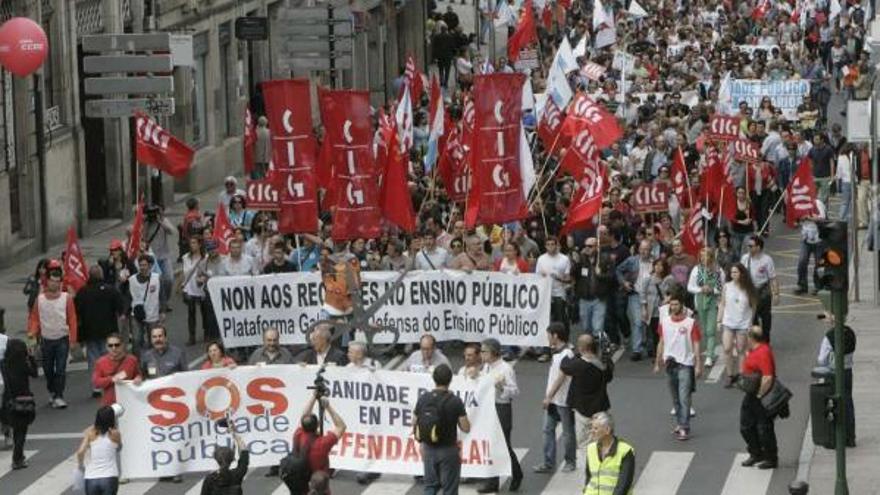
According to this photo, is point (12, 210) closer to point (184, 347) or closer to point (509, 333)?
point (184, 347)

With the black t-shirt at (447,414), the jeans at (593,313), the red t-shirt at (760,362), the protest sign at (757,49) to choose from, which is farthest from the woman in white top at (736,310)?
the protest sign at (757,49)

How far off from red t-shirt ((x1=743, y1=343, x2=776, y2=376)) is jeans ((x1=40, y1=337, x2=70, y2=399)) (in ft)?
24.8

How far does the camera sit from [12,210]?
3978cm

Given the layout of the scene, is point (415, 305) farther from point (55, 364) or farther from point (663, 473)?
point (663, 473)

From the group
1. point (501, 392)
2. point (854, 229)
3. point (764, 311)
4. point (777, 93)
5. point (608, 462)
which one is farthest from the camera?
point (777, 93)

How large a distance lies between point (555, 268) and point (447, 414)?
805cm

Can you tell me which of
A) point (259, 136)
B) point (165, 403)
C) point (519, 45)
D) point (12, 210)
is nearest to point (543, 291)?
point (165, 403)

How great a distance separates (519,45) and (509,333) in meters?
20.5

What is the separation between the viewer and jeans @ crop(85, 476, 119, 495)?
71.5 ft

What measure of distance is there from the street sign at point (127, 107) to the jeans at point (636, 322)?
8.63 m

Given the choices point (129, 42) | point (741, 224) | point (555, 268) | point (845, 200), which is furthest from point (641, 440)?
point (129, 42)

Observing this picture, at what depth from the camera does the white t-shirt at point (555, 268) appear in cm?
2984

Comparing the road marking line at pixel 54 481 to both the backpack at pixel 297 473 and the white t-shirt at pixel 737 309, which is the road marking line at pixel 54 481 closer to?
the backpack at pixel 297 473

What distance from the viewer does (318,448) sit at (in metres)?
Result: 21.2
